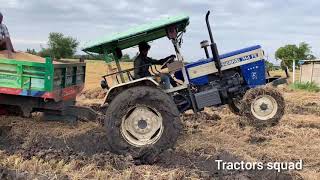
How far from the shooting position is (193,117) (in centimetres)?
1075

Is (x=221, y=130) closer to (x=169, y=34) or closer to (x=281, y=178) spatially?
(x=169, y=34)

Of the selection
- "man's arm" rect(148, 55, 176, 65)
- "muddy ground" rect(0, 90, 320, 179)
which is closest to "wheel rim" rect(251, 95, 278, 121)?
"muddy ground" rect(0, 90, 320, 179)

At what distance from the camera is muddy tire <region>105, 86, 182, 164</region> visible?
699 centimetres

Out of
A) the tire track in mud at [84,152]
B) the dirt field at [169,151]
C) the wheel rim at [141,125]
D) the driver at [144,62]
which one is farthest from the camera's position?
the driver at [144,62]

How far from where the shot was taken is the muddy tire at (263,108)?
9062 millimetres

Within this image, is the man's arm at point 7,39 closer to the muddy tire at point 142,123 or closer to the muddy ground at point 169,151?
the muddy ground at point 169,151

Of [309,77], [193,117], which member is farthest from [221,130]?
[309,77]

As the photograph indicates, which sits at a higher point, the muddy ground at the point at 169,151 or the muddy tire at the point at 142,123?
the muddy tire at the point at 142,123

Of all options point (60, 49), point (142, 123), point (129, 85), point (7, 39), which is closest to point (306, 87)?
point (129, 85)

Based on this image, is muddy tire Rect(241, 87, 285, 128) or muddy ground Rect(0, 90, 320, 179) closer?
muddy ground Rect(0, 90, 320, 179)

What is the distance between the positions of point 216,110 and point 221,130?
255 centimetres

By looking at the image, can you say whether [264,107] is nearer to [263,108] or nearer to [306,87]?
[263,108]

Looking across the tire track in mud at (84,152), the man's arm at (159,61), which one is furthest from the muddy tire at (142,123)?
the man's arm at (159,61)

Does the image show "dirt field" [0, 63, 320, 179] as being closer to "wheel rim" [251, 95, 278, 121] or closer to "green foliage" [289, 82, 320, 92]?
"wheel rim" [251, 95, 278, 121]
